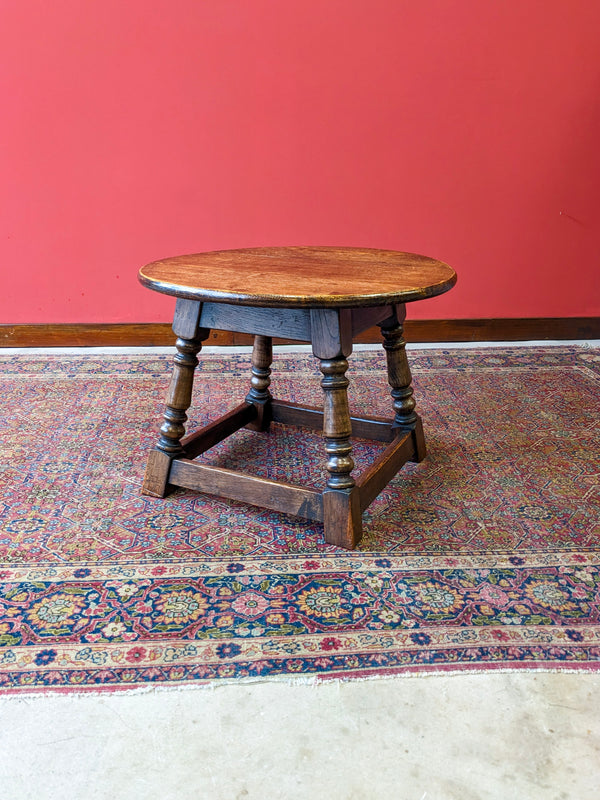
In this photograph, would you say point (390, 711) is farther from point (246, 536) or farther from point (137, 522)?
point (137, 522)

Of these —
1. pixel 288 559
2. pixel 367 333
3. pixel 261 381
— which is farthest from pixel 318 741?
pixel 367 333

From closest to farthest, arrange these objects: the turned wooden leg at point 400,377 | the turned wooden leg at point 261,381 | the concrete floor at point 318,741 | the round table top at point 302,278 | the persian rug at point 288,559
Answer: the concrete floor at point 318,741 < the persian rug at point 288,559 < the round table top at point 302,278 < the turned wooden leg at point 400,377 < the turned wooden leg at point 261,381

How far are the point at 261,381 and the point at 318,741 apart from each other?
147 centimetres

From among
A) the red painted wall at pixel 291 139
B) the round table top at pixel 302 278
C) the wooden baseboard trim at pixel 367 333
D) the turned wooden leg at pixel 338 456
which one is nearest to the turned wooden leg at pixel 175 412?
the round table top at pixel 302 278

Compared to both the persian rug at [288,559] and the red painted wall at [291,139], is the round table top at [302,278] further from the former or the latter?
the red painted wall at [291,139]

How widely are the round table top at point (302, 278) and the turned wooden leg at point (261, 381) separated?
37 cm

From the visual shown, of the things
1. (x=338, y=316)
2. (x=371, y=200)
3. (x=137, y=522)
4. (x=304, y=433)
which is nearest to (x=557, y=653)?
(x=338, y=316)

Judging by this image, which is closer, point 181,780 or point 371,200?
point 181,780

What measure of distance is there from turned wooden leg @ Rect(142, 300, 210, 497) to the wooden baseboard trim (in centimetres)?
151

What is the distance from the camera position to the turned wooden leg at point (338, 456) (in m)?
1.72

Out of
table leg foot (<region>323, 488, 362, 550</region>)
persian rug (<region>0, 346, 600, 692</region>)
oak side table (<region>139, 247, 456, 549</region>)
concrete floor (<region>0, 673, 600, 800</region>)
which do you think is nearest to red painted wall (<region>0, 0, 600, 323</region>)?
persian rug (<region>0, 346, 600, 692</region>)

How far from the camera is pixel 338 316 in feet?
5.45

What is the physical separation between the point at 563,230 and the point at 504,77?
823mm

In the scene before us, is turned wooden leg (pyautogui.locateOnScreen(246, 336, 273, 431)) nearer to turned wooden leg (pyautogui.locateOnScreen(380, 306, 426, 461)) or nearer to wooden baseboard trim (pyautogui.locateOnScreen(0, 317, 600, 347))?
turned wooden leg (pyautogui.locateOnScreen(380, 306, 426, 461))
